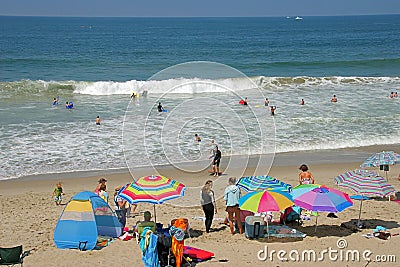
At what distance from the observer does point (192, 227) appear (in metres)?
11.0

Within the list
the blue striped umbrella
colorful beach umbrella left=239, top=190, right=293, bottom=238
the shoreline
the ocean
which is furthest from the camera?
the ocean

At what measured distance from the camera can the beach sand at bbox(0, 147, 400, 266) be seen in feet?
29.9

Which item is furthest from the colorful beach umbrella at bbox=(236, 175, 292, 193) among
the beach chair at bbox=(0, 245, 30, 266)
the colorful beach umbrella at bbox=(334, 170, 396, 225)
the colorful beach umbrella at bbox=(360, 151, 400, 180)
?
the colorful beach umbrella at bbox=(360, 151, 400, 180)

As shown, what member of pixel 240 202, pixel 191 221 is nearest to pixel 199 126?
pixel 191 221

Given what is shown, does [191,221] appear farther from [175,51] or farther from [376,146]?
[175,51]

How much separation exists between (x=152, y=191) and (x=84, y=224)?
1507 millimetres

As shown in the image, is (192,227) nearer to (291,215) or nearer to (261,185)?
(261,185)

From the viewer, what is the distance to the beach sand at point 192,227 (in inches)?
358

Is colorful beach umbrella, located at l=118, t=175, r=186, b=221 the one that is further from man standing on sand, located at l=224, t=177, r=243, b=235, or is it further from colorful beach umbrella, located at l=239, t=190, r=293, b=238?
colorful beach umbrella, located at l=239, t=190, r=293, b=238

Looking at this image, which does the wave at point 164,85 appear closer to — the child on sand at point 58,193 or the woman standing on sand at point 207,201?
the child on sand at point 58,193

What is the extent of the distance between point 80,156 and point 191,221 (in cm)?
787

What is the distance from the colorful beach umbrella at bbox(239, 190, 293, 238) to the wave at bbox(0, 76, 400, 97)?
22.0 m

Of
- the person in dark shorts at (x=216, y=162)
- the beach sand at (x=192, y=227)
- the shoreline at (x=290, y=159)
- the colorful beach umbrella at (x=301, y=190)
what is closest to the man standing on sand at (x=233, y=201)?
the beach sand at (x=192, y=227)

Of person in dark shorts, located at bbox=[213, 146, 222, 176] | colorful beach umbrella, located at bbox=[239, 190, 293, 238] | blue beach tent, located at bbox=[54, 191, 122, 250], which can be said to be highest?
person in dark shorts, located at bbox=[213, 146, 222, 176]
